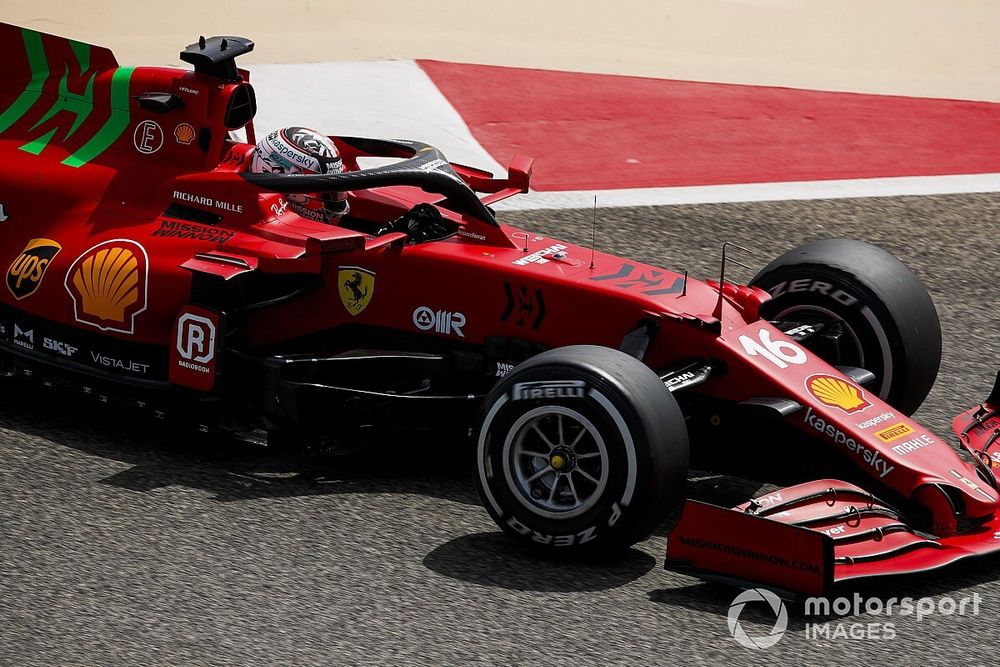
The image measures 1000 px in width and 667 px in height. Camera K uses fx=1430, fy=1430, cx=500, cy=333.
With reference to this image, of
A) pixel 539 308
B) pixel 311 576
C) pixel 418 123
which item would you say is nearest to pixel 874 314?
pixel 539 308

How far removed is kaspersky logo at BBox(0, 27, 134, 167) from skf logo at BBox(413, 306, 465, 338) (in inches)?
74.5

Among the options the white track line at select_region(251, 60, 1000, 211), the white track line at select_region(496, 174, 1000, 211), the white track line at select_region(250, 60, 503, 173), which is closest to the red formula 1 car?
the white track line at select_region(496, 174, 1000, 211)

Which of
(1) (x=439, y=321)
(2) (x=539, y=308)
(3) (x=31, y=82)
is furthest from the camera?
(3) (x=31, y=82)

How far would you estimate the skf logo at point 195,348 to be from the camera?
609 centimetres

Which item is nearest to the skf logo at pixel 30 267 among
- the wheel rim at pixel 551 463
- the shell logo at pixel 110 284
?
the shell logo at pixel 110 284

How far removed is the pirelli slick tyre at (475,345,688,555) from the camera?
5055 millimetres

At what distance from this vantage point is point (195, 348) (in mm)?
6133

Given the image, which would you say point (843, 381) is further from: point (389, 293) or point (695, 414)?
point (389, 293)

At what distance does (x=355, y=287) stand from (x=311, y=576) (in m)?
1.49

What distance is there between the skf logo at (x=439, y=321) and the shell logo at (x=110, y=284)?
4.10ft

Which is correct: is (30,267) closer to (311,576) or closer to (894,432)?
(311,576)

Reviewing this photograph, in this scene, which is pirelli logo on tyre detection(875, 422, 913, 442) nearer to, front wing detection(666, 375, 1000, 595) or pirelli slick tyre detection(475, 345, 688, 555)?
front wing detection(666, 375, 1000, 595)

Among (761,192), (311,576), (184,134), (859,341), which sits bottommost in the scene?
(311,576)

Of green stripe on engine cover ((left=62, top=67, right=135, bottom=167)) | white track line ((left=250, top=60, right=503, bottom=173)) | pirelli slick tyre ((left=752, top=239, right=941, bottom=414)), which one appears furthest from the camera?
white track line ((left=250, top=60, right=503, bottom=173))
